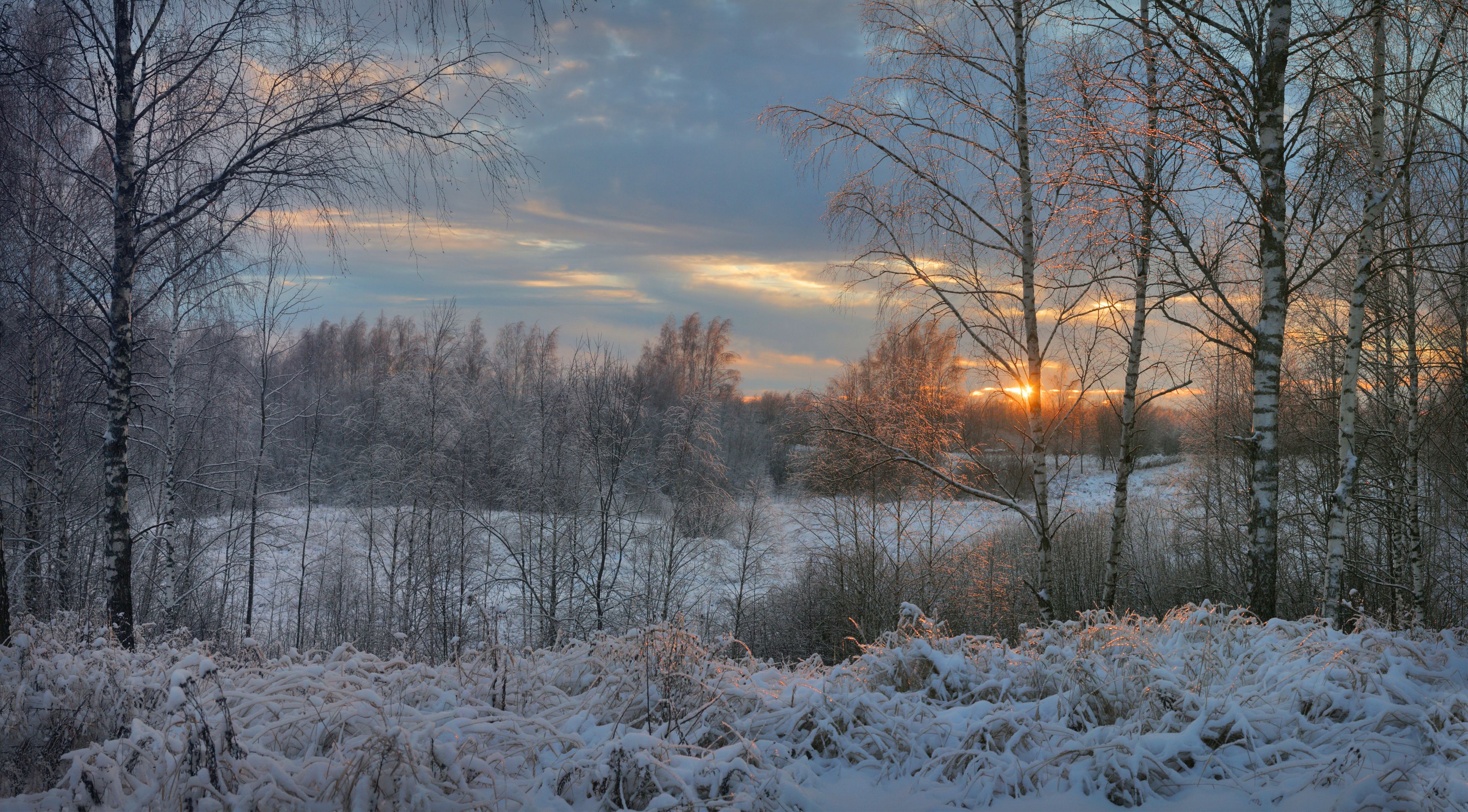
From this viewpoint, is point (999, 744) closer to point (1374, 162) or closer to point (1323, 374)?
point (1374, 162)

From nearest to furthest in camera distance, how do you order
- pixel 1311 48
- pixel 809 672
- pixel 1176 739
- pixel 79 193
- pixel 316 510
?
pixel 1176 739, pixel 809 672, pixel 1311 48, pixel 79 193, pixel 316 510

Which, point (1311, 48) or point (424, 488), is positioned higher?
point (1311, 48)

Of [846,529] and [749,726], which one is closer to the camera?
Result: [749,726]

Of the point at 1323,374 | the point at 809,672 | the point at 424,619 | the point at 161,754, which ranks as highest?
the point at 1323,374

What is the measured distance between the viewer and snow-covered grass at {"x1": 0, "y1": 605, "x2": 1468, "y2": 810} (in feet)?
7.14

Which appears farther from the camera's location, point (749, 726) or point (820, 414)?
Answer: point (820, 414)

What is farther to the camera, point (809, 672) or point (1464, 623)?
point (1464, 623)

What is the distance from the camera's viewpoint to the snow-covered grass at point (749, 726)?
2176 mm

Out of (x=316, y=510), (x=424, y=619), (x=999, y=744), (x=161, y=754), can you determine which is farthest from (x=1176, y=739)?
(x=316, y=510)

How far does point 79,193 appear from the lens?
7527 mm

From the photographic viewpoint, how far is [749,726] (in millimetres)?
2848

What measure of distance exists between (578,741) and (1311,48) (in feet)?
27.3

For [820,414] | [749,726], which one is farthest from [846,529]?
[749,726]

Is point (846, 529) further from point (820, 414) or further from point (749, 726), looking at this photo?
point (749, 726)
